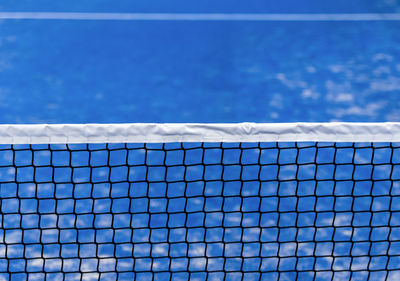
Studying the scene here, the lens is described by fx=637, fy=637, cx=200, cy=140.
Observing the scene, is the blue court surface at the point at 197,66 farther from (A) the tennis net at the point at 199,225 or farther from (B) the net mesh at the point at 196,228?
(A) the tennis net at the point at 199,225

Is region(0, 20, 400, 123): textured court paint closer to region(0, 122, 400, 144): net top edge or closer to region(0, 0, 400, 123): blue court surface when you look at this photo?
region(0, 0, 400, 123): blue court surface

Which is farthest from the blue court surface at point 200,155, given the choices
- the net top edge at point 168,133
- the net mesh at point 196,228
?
the net top edge at point 168,133

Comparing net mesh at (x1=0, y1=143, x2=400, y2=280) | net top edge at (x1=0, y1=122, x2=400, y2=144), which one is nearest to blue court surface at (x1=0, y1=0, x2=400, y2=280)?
net mesh at (x1=0, y1=143, x2=400, y2=280)

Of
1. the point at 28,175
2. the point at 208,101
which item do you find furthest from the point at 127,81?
the point at 28,175

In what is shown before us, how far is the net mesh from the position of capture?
4309 millimetres

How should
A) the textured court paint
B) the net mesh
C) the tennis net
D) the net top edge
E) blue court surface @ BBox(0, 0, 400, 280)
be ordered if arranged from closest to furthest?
1. the net top edge
2. the tennis net
3. the net mesh
4. blue court surface @ BBox(0, 0, 400, 280)
5. the textured court paint

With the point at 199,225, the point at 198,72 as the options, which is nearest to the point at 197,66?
the point at 198,72

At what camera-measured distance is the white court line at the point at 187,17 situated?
8969 mm

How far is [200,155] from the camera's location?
5.87m

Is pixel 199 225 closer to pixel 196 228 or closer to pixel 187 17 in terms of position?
pixel 196 228

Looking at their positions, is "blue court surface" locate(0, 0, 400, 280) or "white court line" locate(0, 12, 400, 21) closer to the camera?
"blue court surface" locate(0, 0, 400, 280)

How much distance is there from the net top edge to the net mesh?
1.06 feet

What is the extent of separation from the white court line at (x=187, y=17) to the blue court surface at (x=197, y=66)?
0.43 feet

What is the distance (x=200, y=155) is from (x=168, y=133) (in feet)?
7.92
